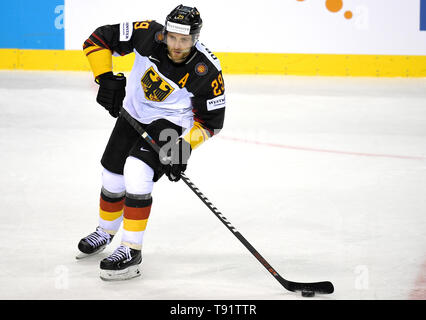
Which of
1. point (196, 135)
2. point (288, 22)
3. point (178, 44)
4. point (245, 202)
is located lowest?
point (245, 202)

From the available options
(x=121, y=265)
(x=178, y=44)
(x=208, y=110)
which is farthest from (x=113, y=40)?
(x=121, y=265)

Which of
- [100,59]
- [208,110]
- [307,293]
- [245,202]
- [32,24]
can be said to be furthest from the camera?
[32,24]

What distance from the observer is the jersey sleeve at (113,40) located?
3223mm

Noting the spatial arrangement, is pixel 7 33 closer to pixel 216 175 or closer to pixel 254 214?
pixel 216 175

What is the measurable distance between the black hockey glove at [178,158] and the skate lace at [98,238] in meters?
0.48

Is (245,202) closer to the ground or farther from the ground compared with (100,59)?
closer to the ground

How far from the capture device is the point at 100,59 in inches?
127

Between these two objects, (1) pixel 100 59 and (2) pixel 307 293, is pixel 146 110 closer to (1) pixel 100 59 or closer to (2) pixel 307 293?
(1) pixel 100 59

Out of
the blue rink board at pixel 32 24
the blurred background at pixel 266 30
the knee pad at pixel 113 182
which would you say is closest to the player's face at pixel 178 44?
the knee pad at pixel 113 182

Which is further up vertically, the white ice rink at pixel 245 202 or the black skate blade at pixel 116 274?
the black skate blade at pixel 116 274

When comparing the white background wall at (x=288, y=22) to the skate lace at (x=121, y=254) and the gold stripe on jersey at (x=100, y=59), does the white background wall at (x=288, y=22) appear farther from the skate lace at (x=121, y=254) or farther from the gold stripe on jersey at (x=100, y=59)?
the skate lace at (x=121, y=254)

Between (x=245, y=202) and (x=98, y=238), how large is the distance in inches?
45.6

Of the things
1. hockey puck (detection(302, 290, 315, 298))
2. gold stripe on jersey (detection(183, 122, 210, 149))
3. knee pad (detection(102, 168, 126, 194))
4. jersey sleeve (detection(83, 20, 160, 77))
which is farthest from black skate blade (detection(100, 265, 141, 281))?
jersey sleeve (detection(83, 20, 160, 77))

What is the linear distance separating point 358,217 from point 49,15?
5.63 metres
